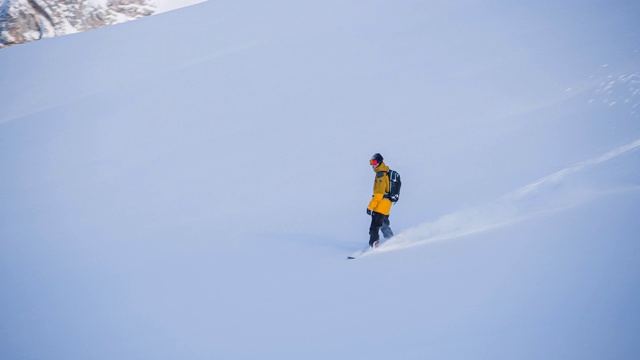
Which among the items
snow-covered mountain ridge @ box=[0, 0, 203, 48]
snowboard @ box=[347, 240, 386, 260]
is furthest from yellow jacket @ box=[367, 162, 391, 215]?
snow-covered mountain ridge @ box=[0, 0, 203, 48]

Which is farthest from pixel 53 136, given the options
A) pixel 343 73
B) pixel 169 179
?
pixel 343 73

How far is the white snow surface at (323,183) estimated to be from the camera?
13.3 ft

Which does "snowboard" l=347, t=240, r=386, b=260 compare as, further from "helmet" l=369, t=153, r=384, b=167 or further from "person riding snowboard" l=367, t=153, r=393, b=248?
"helmet" l=369, t=153, r=384, b=167

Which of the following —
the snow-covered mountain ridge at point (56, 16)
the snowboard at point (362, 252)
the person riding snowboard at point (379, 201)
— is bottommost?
the snowboard at point (362, 252)

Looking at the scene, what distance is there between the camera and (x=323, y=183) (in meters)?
9.25

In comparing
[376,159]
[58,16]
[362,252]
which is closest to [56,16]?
[58,16]

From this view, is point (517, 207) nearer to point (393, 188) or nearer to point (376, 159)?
point (393, 188)

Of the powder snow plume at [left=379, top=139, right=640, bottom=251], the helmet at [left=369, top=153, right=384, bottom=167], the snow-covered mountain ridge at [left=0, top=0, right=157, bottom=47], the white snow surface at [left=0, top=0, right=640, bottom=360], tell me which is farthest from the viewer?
the snow-covered mountain ridge at [left=0, top=0, right=157, bottom=47]

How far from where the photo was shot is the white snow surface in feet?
13.3

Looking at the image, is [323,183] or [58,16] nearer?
[323,183]

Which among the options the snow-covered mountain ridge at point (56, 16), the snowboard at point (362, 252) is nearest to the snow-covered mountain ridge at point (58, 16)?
the snow-covered mountain ridge at point (56, 16)

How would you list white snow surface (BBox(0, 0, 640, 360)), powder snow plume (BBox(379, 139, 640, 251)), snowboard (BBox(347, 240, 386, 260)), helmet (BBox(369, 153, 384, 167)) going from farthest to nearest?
helmet (BBox(369, 153, 384, 167)) < snowboard (BBox(347, 240, 386, 260)) < powder snow plume (BBox(379, 139, 640, 251)) < white snow surface (BBox(0, 0, 640, 360))

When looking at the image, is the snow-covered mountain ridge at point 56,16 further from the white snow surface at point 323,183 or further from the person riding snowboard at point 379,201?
the person riding snowboard at point 379,201

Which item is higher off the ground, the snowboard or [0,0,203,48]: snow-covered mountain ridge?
[0,0,203,48]: snow-covered mountain ridge
